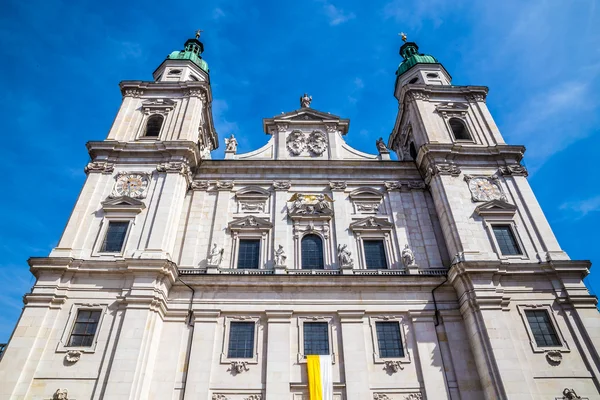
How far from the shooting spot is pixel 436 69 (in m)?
32.8

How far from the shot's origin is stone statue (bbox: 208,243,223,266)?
2067 cm

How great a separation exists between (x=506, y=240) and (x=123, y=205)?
800 inches

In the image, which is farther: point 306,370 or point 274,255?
point 274,255

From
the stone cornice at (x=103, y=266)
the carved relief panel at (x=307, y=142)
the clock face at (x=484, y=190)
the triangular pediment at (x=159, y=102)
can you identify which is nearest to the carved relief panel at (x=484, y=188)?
the clock face at (x=484, y=190)

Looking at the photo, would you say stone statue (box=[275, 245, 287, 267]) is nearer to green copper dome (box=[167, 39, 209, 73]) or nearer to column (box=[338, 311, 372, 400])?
column (box=[338, 311, 372, 400])

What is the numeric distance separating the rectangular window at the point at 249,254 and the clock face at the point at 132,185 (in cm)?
622

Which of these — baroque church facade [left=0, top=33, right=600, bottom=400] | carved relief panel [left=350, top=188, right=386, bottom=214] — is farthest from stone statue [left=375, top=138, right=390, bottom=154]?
carved relief panel [left=350, top=188, right=386, bottom=214]

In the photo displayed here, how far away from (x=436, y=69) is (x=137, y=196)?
24.4m

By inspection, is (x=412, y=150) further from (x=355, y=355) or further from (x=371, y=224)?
(x=355, y=355)

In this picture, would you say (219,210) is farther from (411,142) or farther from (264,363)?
(411,142)

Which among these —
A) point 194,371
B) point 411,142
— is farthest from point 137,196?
point 411,142

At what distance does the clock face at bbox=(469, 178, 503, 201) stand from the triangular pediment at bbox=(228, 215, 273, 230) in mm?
11647

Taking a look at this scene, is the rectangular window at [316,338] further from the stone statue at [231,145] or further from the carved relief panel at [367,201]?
the stone statue at [231,145]

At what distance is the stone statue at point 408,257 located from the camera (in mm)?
20953
